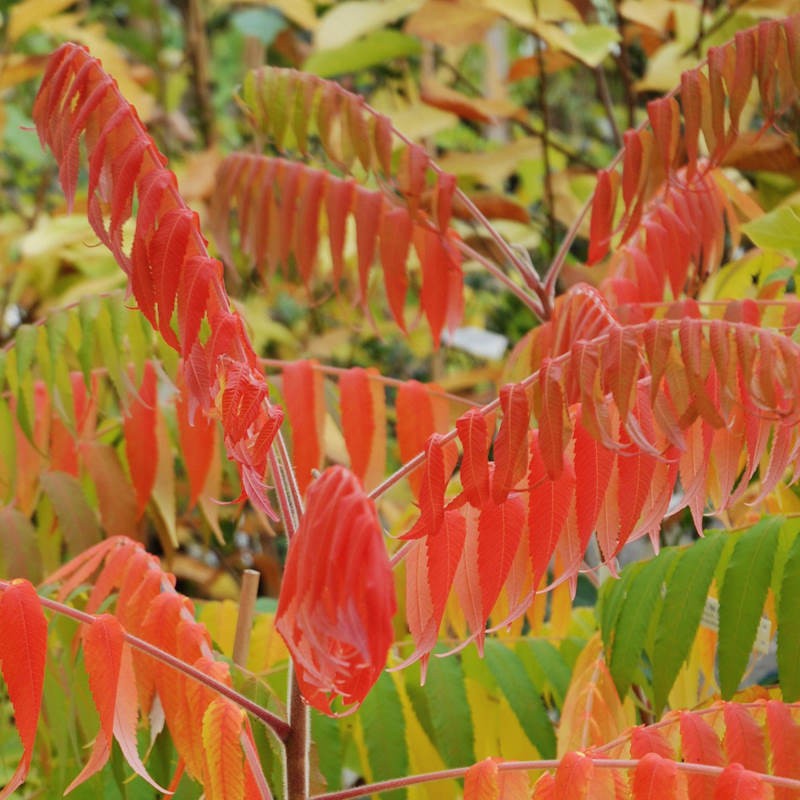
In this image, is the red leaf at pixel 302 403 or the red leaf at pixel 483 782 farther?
the red leaf at pixel 302 403

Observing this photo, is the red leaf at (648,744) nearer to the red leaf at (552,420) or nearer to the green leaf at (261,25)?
the red leaf at (552,420)

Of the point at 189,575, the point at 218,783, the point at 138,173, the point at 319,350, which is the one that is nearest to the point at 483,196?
the point at 319,350

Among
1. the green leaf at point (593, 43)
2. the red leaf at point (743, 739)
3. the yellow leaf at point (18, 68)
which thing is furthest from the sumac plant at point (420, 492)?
the yellow leaf at point (18, 68)

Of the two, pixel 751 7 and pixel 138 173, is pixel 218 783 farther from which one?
pixel 751 7

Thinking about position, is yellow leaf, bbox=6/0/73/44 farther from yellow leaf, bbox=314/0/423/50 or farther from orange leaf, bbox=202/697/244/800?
orange leaf, bbox=202/697/244/800

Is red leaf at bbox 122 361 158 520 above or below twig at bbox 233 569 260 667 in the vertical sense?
above

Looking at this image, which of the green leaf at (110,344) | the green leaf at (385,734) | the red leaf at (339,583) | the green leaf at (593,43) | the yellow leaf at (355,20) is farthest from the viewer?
the yellow leaf at (355,20)

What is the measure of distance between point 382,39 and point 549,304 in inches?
39.8

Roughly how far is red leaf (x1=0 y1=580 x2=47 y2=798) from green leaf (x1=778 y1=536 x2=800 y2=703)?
0.53 metres

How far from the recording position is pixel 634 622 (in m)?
1.03

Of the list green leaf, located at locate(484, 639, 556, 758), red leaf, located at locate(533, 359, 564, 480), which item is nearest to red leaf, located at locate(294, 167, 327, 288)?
green leaf, located at locate(484, 639, 556, 758)

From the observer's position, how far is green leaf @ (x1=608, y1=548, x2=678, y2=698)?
1.03 metres

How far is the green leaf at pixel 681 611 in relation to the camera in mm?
990

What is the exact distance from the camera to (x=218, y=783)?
76cm
